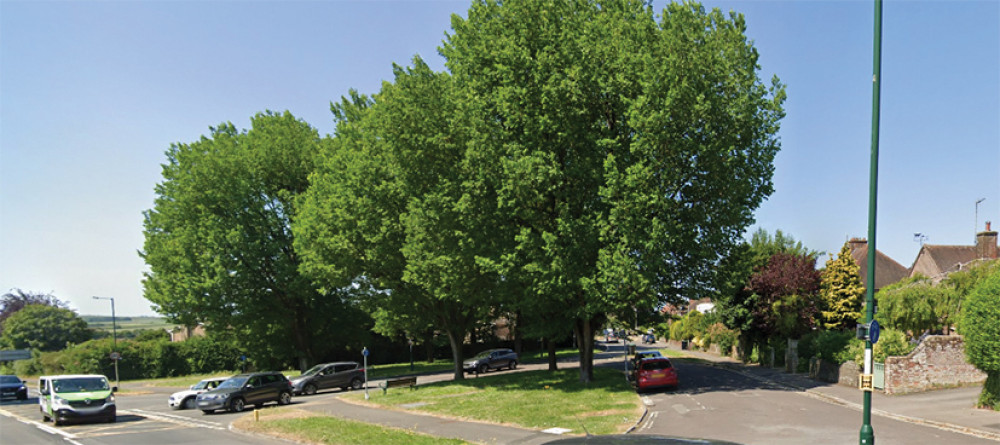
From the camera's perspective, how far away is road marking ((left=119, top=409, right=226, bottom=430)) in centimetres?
2302

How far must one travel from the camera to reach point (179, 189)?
43.6 m

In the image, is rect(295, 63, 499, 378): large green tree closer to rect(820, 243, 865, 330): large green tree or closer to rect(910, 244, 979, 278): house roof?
rect(820, 243, 865, 330): large green tree

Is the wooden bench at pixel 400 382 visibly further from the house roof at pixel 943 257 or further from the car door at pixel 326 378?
the house roof at pixel 943 257

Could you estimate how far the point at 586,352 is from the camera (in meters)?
29.0

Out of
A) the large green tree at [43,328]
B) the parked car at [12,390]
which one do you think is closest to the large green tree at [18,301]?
the large green tree at [43,328]

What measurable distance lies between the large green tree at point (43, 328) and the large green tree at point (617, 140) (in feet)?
281

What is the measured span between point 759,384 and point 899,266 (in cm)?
4278

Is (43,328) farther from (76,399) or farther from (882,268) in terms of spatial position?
(882,268)

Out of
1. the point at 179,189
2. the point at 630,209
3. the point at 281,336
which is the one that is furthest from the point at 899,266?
the point at 179,189

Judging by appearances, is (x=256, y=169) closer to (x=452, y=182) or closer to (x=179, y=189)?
(x=179, y=189)

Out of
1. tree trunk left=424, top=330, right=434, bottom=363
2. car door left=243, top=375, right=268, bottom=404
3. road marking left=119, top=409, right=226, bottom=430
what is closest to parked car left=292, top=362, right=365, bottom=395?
car door left=243, top=375, right=268, bottom=404

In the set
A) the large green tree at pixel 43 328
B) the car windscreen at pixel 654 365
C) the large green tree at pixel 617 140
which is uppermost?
the large green tree at pixel 617 140

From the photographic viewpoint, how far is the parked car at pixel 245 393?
2736 cm

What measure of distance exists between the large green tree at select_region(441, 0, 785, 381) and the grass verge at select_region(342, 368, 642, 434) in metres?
3.47
